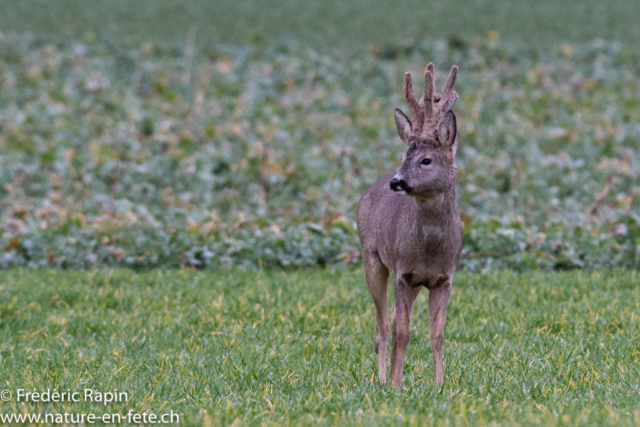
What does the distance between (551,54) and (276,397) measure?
63.4ft

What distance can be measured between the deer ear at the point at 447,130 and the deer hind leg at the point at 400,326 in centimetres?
92

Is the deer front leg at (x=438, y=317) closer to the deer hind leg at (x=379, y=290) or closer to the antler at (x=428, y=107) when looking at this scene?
the deer hind leg at (x=379, y=290)

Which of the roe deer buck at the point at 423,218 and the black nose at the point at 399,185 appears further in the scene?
the roe deer buck at the point at 423,218

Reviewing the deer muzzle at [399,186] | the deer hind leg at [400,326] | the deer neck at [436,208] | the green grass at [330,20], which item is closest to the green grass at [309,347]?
the deer hind leg at [400,326]

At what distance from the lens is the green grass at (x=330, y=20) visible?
24.4 m

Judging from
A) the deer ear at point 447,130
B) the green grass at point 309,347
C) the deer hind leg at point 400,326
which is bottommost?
the green grass at point 309,347

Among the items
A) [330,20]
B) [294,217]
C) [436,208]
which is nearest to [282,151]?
[294,217]

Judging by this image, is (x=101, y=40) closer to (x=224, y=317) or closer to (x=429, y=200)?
(x=224, y=317)

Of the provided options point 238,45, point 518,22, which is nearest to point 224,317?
point 238,45

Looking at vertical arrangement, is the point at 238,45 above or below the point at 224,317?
above

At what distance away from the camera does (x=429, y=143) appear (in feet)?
16.4

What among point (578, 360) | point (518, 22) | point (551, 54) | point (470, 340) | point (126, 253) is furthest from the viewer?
point (518, 22)

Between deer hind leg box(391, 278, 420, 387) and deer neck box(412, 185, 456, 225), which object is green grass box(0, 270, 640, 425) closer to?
deer hind leg box(391, 278, 420, 387)

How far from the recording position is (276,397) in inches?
202
